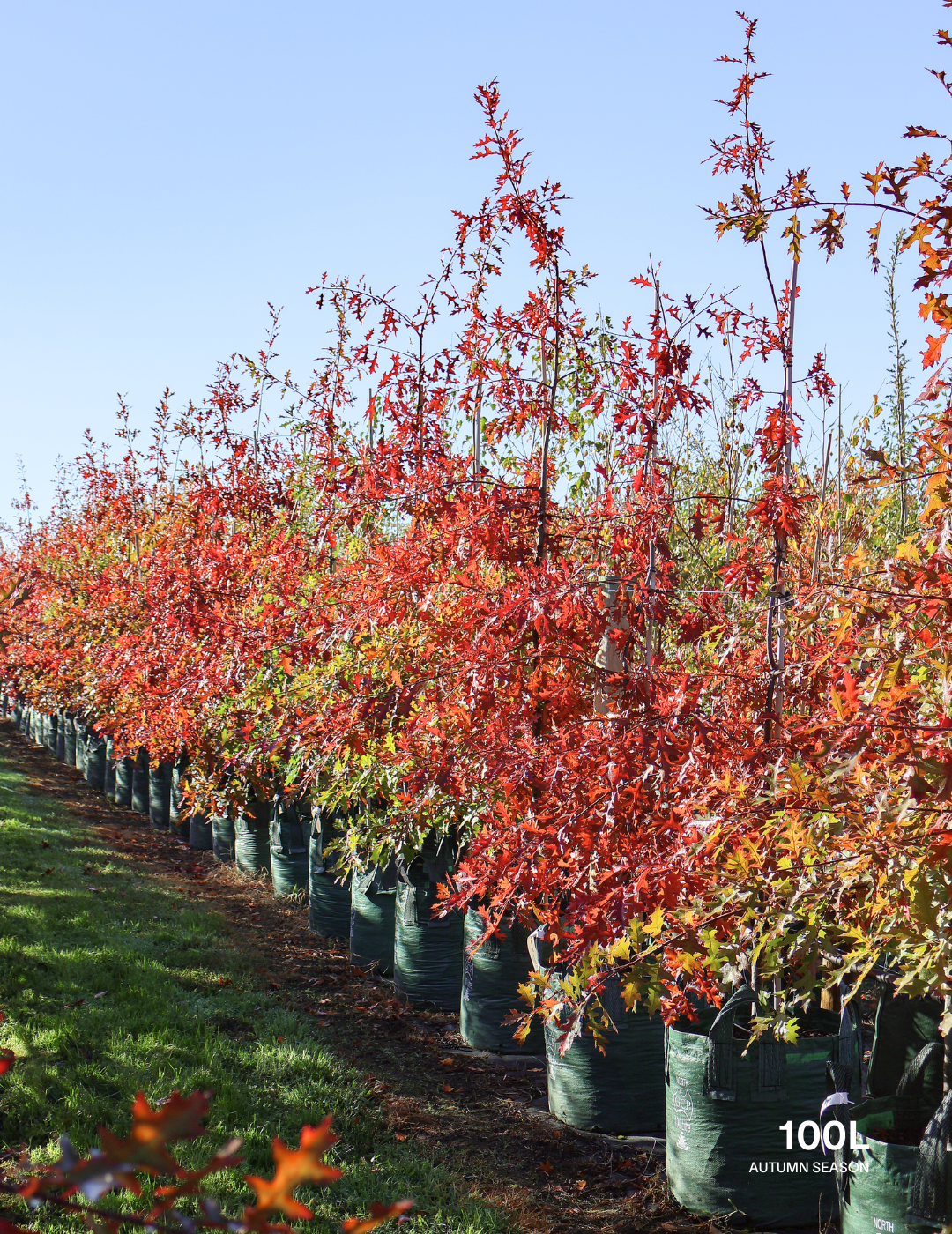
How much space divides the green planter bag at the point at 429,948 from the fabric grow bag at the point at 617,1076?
52.2 inches

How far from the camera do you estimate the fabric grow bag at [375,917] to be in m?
5.46

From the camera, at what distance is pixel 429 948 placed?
16.6ft

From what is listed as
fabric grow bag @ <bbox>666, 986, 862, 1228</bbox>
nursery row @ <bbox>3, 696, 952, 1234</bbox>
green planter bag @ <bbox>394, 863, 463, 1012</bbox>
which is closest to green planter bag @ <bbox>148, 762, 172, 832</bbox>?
green planter bag @ <bbox>394, 863, 463, 1012</bbox>

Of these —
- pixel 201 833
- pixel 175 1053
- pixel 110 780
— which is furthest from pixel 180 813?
pixel 175 1053

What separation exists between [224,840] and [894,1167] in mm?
7064

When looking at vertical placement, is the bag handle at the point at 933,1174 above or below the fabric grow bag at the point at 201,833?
above

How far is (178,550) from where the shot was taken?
30.0ft

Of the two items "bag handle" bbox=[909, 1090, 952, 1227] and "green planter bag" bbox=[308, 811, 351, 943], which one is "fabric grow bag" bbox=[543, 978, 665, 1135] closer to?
"bag handle" bbox=[909, 1090, 952, 1227]

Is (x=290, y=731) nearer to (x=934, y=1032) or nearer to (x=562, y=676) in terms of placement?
(x=562, y=676)


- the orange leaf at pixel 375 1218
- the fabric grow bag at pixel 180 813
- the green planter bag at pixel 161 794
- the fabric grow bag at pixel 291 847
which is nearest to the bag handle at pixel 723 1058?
the orange leaf at pixel 375 1218

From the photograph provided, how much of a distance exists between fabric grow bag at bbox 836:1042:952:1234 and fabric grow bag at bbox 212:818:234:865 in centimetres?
673

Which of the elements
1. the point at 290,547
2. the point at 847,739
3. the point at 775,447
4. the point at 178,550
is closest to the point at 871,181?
the point at 847,739

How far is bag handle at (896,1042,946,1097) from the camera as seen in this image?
2.83m

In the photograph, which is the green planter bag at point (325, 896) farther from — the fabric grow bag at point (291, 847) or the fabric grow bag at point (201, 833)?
the fabric grow bag at point (201, 833)
